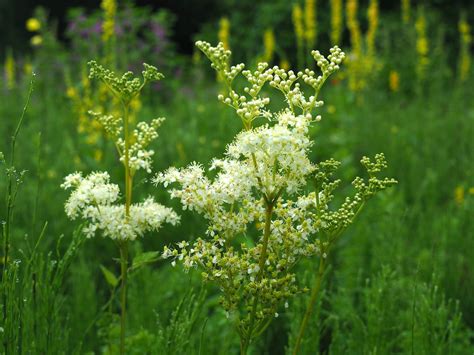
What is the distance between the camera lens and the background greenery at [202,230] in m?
1.66

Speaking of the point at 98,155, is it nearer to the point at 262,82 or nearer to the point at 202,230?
the point at 202,230

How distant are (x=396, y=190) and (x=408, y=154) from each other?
2.08 ft

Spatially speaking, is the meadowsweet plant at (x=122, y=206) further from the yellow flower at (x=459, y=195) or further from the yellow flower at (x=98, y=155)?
the yellow flower at (x=459, y=195)

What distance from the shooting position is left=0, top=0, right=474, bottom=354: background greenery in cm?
166

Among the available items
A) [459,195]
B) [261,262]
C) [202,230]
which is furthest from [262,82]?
[459,195]

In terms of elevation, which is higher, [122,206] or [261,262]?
[122,206]

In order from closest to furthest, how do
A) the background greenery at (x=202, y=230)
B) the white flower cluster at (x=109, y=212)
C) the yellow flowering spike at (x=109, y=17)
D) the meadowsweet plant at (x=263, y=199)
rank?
the meadowsweet plant at (x=263, y=199) < the white flower cluster at (x=109, y=212) < the background greenery at (x=202, y=230) < the yellow flowering spike at (x=109, y=17)

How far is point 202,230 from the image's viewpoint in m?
3.23

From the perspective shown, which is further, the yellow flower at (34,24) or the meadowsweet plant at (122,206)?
the yellow flower at (34,24)

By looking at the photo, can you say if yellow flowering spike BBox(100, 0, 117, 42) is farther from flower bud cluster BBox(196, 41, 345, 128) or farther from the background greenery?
flower bud cluster BBox(196, 41, 345, 128)

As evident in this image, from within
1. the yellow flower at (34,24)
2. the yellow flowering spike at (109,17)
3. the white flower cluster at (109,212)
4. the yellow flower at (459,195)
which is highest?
the yellow flower at (34,24)

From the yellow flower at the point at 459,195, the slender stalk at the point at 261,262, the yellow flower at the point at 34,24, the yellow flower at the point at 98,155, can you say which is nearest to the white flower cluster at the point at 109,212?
the slender stalk at the point at 261,262

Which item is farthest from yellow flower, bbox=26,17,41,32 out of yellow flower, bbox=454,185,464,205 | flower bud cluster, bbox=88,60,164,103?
flower bud cluster, bbox=88,60,164,103

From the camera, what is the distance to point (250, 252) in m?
1.29
